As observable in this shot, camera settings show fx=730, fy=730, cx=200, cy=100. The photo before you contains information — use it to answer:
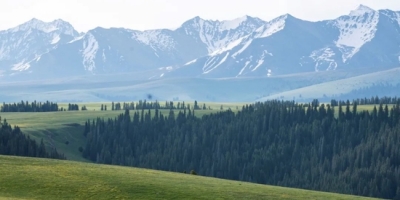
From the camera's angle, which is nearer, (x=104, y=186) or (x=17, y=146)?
(x=104, y=186)

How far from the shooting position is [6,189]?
258 ft

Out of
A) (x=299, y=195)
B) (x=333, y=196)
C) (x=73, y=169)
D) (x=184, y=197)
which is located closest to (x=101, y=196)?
(x=184, y=197)

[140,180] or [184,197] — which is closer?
[184,197]

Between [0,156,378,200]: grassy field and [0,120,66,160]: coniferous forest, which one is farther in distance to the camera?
[0,120,66,160]: coniferous forest

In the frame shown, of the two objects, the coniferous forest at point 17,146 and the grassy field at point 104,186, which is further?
the coniferous forest at point 17,146

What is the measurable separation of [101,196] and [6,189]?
10405 mm

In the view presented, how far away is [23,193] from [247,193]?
26.4m

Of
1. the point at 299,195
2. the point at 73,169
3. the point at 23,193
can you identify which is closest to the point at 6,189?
the point at 23,193

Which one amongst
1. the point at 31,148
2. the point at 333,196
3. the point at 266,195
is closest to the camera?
the point at 266,195

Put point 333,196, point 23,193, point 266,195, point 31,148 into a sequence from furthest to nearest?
point 31,148
point 333,196
point 266,195
point 23,193

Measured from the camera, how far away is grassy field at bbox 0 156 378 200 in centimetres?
7881

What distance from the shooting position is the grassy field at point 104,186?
259ft

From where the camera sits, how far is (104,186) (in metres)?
83.3

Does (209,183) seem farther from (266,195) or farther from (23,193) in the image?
(23,193)
